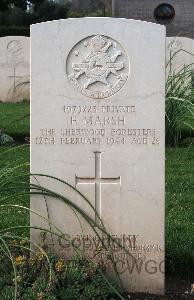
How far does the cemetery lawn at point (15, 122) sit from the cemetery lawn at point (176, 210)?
1.21m

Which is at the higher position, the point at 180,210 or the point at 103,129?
the point at 103,129

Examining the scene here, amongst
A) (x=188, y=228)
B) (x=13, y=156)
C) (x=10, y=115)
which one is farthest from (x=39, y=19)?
(x=188, y=228)

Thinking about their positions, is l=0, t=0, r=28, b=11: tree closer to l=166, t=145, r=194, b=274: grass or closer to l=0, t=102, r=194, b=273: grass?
l=0, t=102, r=194, b=273: grass

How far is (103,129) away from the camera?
139 inches

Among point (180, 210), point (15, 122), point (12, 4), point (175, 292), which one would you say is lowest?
point (175, 292)

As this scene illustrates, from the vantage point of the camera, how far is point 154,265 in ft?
11.8

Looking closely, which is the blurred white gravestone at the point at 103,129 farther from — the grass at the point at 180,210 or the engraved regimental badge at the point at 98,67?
the grass at the point at 180,210

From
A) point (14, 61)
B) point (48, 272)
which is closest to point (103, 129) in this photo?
point (48, 272)

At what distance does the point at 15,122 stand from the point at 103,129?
5.81 meters

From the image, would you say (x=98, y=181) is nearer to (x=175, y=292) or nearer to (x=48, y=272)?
(x=48, y=272)

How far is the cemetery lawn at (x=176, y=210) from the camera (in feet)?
12.5

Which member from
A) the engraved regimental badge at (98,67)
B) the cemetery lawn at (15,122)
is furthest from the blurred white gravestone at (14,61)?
the engraved regimental badge at (98,67)

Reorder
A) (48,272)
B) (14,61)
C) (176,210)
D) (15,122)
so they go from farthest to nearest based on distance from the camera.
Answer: (14,61)
(15,122)
(176,210)
(48,272)

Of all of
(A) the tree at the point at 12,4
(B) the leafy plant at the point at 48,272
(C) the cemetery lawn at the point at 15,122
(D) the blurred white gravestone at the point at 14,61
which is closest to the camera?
(B) the leafy plant at the point at 48,272
